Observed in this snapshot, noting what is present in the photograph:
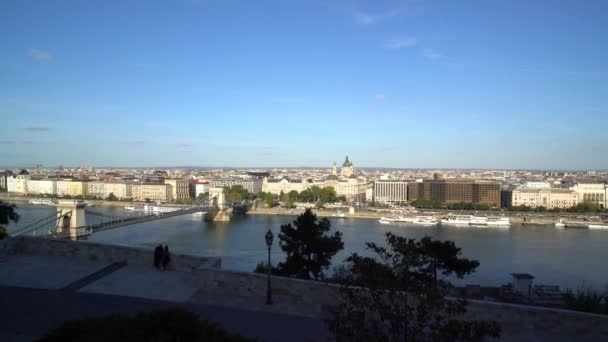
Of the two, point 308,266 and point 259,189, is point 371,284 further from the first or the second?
point 259,189

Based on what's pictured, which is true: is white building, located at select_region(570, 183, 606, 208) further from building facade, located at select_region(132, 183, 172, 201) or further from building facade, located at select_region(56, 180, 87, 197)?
building facade, located at select_region(56, 180, 87, 197)

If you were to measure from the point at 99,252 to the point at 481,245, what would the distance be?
12.5 metres

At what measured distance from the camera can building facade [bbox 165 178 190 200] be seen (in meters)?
35.8

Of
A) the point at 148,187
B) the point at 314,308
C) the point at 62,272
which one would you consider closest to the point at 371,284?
the point at 314,308

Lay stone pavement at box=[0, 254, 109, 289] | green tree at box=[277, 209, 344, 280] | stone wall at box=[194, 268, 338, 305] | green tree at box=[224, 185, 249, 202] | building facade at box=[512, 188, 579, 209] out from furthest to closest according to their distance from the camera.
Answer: building facade at box=[512, 188, 579, 209] → green tree at box=[224, 185, 249, 202] → green tree at box=[277, 209, 344, 280] → stone pavement at box=[0, 254, 109, 289] → stone wall at box=[194, 268, 338, 305]

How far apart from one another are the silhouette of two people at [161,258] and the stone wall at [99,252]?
0.03 meters

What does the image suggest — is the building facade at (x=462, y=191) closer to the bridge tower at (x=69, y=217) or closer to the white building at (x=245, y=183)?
the white building at (x=245, y=183)

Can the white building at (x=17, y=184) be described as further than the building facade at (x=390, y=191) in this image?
No

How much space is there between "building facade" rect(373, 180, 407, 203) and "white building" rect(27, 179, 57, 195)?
21861mm

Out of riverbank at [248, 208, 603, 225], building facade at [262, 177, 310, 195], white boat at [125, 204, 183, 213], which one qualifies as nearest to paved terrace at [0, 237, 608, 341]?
riverbank at [248, 208, 603, 225]

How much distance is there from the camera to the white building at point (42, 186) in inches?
1385

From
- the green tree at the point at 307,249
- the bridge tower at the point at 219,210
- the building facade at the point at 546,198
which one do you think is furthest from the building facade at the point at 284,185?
the green tree at the point at 307,249

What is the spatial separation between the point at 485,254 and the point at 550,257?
1.41m

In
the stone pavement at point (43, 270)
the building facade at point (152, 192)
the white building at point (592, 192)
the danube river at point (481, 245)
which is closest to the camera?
the stone pavement at point (43, 270)
